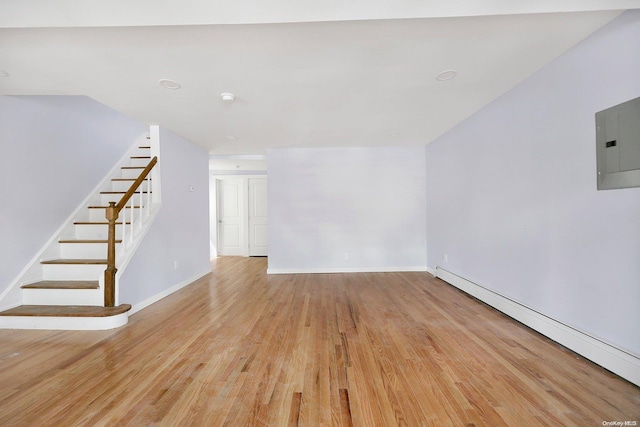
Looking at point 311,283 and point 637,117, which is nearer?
point 637,117

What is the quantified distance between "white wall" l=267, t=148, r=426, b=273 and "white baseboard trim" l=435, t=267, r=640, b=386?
6.28ft

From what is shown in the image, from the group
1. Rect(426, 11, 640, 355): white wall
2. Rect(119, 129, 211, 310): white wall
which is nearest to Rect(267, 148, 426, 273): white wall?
Rect(119, 129, 211, 310): white wall

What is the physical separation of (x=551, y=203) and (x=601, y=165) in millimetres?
490

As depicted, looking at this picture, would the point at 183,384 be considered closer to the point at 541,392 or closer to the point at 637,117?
the point at 541,392

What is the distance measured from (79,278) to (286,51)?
341cm

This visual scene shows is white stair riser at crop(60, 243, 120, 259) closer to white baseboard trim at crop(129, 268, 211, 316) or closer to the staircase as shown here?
the staircase

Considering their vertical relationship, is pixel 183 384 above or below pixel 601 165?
below

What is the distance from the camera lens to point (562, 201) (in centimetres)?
219

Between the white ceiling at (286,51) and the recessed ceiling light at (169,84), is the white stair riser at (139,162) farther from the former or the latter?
the recessed ceiling light at (169,84)

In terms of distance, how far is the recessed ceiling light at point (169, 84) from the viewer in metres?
2.39

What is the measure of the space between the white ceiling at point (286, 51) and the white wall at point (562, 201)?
23 centimetres

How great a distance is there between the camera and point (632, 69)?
170 cm

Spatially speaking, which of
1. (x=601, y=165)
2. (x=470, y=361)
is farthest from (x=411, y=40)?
(x=470, y=361)

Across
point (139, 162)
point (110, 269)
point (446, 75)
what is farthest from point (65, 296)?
point (446, 75)
